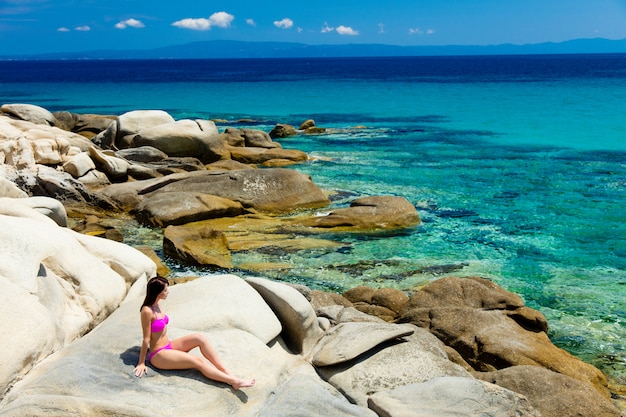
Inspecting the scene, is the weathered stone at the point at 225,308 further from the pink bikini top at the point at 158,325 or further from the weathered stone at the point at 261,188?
the weathered stone at the point at 261,188

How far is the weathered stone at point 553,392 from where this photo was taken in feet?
29.1

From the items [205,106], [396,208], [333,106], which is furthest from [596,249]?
[205,106]

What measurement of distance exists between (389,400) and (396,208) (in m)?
12.1

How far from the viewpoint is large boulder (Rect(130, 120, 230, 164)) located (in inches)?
1120

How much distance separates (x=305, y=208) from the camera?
69.2ft

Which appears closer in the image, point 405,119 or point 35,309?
point 35,309

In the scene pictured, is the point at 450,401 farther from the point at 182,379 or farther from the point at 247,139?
the point at 247,139

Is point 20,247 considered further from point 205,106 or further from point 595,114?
point 205,106

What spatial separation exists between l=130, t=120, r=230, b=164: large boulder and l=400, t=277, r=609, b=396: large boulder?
1735 cm

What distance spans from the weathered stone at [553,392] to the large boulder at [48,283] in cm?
519

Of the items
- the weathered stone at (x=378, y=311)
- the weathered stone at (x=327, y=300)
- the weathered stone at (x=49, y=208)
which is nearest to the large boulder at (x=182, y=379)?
the weathered stone at (x=327, y=300)

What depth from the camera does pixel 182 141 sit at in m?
28.6

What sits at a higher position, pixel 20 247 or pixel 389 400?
pixel 20 247

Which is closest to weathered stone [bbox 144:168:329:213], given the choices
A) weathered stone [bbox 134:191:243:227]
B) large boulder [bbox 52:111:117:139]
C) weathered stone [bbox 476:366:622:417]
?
weathered stone [bbox 134:191:243:227]
